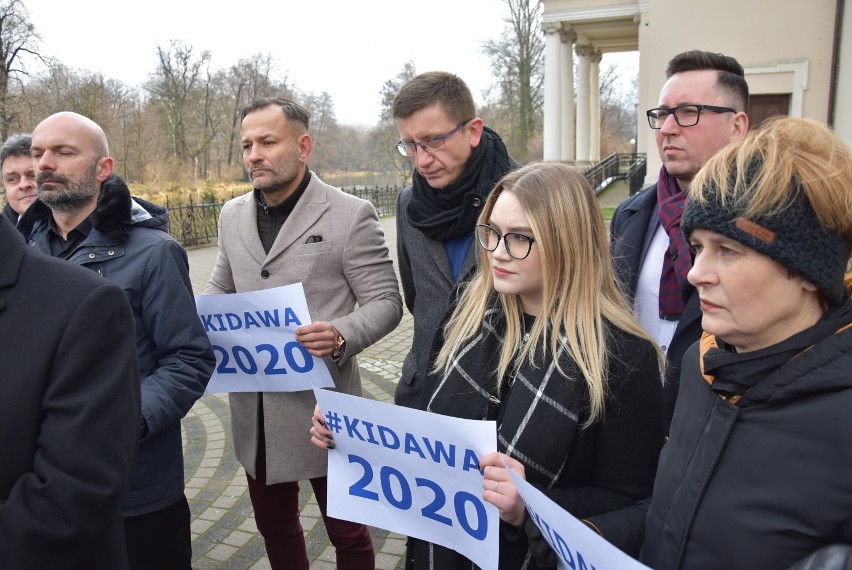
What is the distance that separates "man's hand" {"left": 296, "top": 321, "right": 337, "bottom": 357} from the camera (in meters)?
2.74

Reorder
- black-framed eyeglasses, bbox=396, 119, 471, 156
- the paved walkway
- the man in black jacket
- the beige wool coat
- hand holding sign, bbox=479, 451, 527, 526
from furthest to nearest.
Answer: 1. the man in black jacket
2. the paved walkway
3. the beige wool coat
4. black-framed eyeglasses, bbox=396, 119, 471, 156
5. hand holding sign, bbox=479, 451, 527, 526

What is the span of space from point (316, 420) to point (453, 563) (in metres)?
0.71

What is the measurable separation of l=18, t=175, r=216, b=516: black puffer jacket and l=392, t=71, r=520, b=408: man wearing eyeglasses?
907mm

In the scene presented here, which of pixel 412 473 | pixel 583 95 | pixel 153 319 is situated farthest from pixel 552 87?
pixel 412 473

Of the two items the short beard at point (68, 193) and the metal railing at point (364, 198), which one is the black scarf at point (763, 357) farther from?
the metal railing at point (364, 198)

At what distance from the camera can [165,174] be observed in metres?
25.6

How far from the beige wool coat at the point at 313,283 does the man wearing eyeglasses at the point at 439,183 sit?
28 cm

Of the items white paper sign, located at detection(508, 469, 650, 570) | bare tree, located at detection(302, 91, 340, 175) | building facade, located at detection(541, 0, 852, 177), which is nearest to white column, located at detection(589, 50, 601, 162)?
building facade, located at detection(541, 0, 852, 177)

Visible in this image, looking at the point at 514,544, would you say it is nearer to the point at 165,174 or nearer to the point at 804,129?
the point at 804,129

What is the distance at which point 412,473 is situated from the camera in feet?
6.76

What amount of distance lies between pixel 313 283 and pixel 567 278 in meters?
1.45

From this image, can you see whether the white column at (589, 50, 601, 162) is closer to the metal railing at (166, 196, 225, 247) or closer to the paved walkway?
the metal railing at (166, 196, 225, 247)

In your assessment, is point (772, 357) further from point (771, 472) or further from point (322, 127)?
→ point (322, 127)

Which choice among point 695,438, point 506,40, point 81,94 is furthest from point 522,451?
point 506,40
